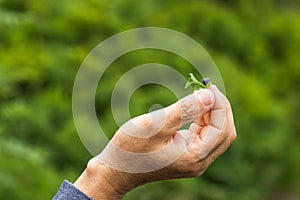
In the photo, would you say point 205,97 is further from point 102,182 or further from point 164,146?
point 102,182

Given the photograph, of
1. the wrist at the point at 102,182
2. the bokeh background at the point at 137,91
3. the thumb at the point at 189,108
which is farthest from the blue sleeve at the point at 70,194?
the bokeh background at the point at 137,91

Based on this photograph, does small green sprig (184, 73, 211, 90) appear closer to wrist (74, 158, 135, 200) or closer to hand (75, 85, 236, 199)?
hand (75, 85, 236, 199)

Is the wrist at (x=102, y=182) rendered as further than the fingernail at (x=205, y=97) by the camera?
Yes

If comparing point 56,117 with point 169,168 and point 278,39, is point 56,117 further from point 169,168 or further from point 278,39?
point 278,39

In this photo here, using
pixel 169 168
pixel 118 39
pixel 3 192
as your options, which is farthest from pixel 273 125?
pixel 169 168

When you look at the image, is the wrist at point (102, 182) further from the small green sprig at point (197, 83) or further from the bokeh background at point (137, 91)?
the bokeh background at point (137, 91)

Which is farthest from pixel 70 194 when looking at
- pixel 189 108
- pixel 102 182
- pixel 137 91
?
pixel 137 91

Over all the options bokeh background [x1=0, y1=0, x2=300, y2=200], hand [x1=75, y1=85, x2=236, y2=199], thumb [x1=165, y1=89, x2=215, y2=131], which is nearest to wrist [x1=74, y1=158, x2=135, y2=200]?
hand [x1=75, y1=85, x2=236, y2=199]
